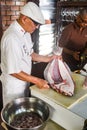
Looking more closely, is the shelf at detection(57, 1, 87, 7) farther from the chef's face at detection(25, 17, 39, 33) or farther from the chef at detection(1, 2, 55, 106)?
the chef's face at detection(25, 17, 39, 33)

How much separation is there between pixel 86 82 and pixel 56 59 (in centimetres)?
30

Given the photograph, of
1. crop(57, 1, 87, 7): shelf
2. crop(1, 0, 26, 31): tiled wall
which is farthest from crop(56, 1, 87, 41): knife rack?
crop(1, 0, 26, 31): tiled wall

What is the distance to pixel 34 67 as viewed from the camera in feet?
9.58

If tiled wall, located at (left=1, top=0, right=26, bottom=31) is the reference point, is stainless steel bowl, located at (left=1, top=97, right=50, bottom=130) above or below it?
below

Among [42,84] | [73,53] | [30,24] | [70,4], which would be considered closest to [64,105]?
[42,84]

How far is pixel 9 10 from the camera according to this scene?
2.53 meters

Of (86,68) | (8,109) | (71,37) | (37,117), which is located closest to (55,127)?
(37,117)

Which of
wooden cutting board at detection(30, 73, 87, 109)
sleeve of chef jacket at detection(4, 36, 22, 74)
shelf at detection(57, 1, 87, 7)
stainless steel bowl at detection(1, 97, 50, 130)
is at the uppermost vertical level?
shelf at detection(57, 1, 87, 7)

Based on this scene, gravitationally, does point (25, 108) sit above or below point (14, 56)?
below

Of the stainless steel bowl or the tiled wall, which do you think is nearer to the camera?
the stainless steel bowl

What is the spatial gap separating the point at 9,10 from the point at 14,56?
4.17 ft

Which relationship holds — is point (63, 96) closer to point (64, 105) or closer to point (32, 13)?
point (64, 105)

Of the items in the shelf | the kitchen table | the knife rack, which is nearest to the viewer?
the kitchen table

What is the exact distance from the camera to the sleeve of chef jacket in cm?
146
